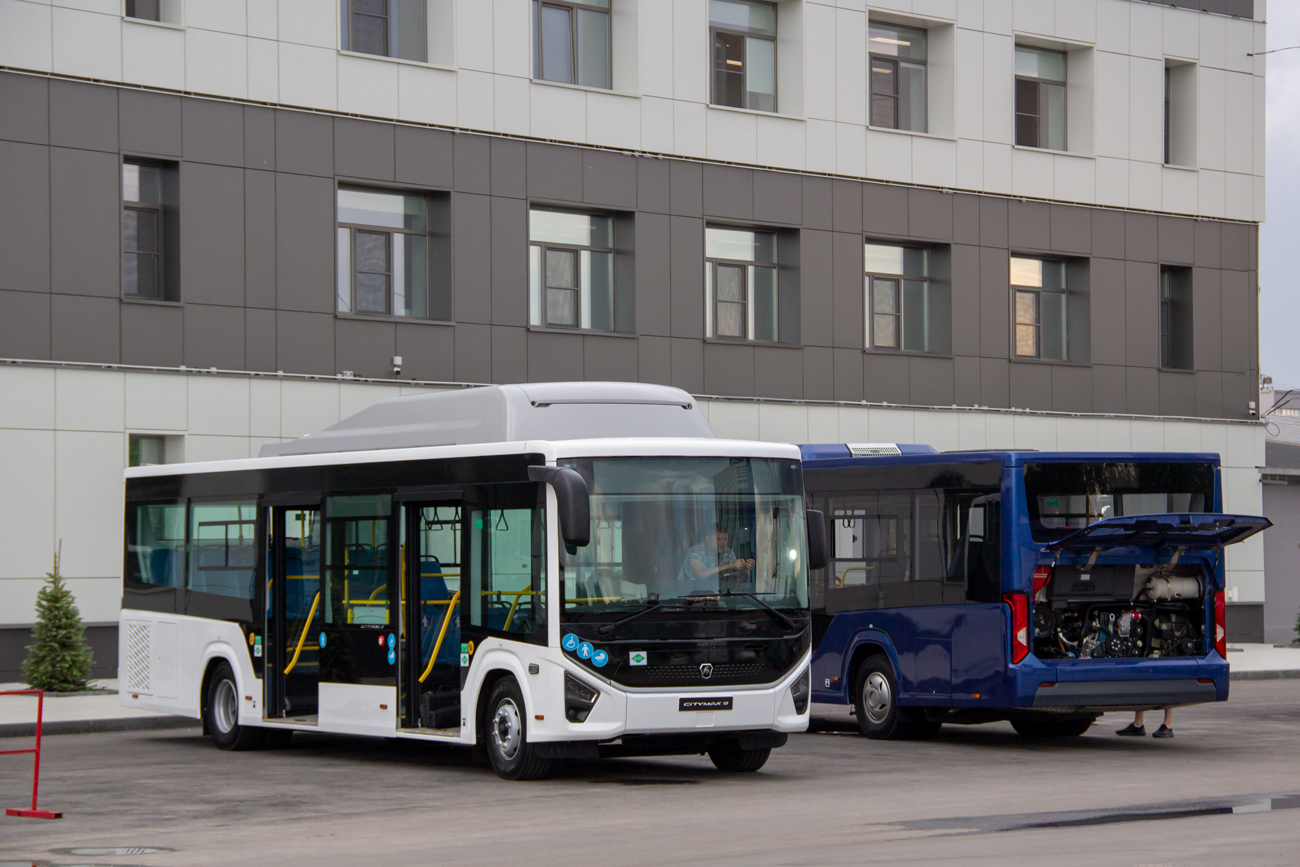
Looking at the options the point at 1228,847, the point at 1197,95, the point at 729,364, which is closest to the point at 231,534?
the point at 1228,847

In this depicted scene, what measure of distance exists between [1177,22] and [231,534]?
82.8ft

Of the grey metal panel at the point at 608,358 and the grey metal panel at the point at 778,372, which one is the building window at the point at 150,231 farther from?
the grey metal panel at the point at 778,372

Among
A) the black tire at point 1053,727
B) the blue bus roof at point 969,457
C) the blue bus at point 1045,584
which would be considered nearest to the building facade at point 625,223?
the blue bus roof at point 969,457

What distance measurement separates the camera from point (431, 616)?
15.2 m

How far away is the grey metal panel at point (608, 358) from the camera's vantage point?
29250 mm

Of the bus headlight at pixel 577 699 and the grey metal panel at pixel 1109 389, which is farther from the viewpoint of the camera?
the grey metal panel at pixel 1109 389

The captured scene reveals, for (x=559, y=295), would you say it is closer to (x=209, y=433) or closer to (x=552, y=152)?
(x=552, y=152)

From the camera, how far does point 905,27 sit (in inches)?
1319

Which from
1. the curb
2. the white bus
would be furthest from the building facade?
the white bus

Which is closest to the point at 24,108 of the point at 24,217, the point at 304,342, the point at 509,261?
the point at 24,217

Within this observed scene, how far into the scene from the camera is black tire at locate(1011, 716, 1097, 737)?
734 inches

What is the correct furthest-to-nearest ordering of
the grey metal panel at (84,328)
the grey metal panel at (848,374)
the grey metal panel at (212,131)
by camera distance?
1. the grey metal panel at (848,374)
2. the grey metal panel at (212,131)
3. the grey metal panel at (84,328)

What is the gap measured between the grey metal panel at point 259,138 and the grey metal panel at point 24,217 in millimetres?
2896

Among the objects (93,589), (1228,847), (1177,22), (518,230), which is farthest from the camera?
(1177,22)
